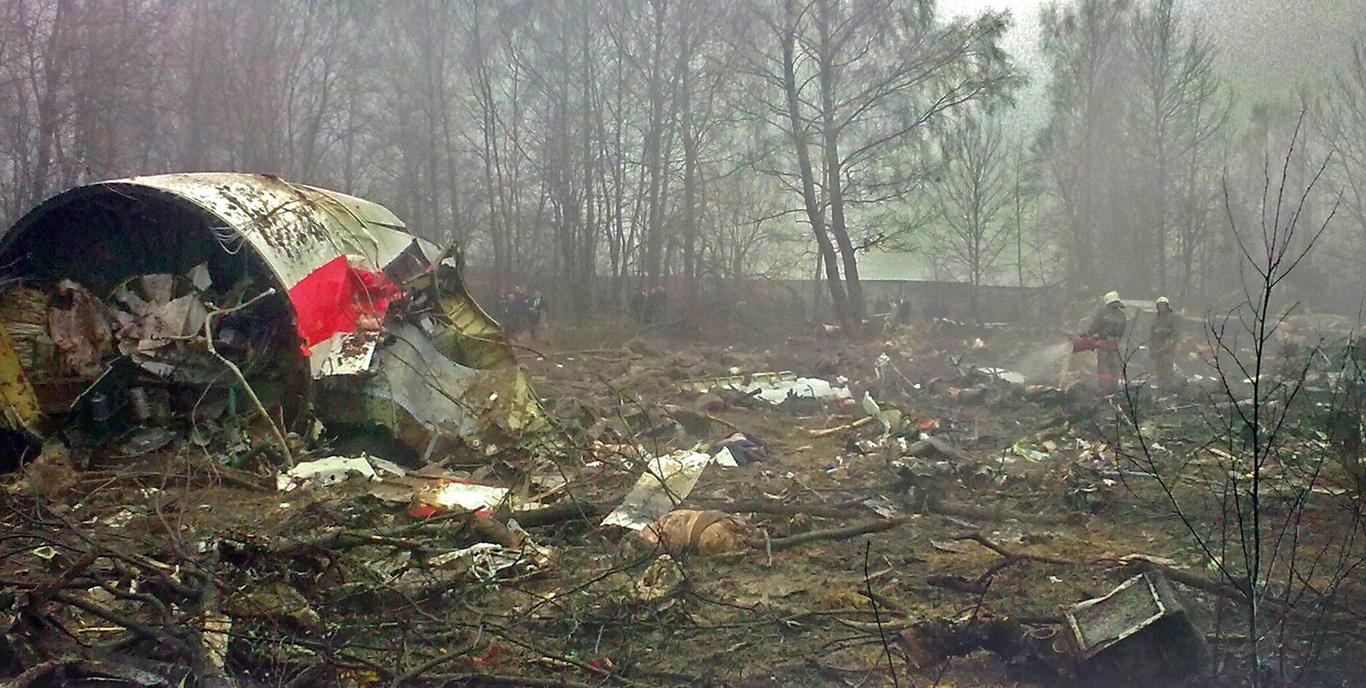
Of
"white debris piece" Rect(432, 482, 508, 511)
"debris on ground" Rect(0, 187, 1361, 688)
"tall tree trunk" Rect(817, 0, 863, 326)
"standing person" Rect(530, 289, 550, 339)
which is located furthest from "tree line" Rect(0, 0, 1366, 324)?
"white debris piece" Rect(432, 482, 508, 511)

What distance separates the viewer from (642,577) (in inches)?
173

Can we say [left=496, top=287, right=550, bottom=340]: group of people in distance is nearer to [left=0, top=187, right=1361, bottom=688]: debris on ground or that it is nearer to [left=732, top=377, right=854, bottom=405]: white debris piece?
[left=732, top=377, right=854, bottom=405]: white debris piece

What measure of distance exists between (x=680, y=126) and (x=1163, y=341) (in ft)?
44.5

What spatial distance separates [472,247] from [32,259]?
58.1 ft

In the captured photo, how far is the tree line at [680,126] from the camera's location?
58.3 feet

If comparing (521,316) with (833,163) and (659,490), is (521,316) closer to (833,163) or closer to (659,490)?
(833,163)

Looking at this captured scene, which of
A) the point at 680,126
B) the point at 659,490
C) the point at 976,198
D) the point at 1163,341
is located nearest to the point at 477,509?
the point at 659,490

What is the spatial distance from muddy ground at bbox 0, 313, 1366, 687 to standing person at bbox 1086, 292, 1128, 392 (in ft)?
12.3

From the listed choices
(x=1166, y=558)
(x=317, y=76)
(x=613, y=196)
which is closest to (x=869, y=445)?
(x=1166, y=558)

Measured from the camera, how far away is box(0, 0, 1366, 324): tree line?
1777 centimetres

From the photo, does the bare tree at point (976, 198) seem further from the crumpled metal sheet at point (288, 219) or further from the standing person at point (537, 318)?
the crumpled metal sheet at point (288, 219)

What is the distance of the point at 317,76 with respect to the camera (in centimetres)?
2291

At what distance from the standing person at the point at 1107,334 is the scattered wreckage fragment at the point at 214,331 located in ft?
26.0

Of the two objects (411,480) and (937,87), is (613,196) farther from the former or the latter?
(411,480)
